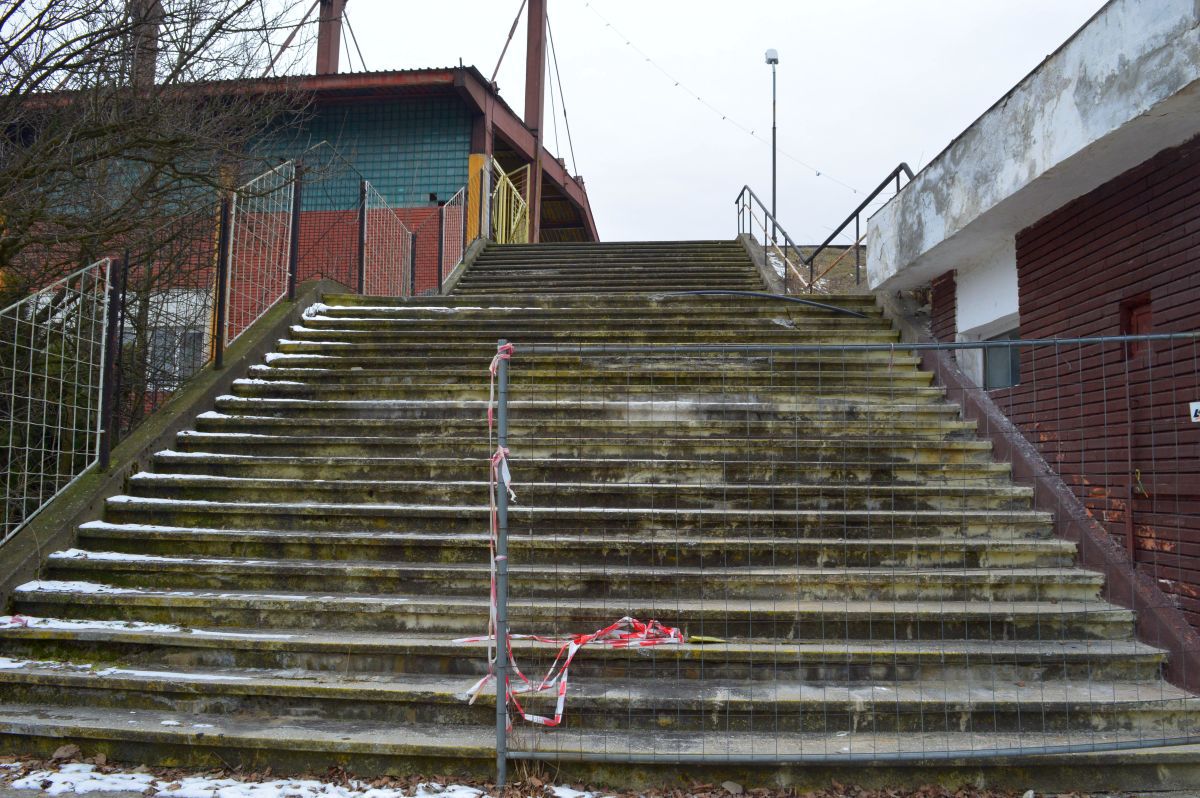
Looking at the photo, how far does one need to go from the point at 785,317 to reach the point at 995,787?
221 inches

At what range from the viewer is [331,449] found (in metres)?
6.46

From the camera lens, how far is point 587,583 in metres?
4.89

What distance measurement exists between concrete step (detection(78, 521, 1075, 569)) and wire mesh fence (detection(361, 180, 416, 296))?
6.22 metres

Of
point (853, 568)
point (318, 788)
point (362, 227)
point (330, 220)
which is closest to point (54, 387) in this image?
point (318, 788)

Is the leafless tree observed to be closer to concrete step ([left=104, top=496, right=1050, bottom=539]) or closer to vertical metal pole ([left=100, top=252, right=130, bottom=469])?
vertical metal pole ([left=100, top=252, right=130, bottom=469])

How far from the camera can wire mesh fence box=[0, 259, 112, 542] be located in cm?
567

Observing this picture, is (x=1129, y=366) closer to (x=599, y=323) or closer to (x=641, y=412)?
(x=641, y=412)

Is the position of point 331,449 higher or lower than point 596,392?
lower

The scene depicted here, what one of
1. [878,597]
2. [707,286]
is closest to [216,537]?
[878,597]

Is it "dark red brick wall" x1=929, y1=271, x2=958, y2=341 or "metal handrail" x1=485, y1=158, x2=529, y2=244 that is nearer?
"dark red brick wall" x1=929, y1=271, x2=958, y2=341

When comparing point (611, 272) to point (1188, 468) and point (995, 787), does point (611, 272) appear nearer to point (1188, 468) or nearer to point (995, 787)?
→ point (1188, 468)

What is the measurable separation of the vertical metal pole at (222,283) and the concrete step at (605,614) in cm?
290

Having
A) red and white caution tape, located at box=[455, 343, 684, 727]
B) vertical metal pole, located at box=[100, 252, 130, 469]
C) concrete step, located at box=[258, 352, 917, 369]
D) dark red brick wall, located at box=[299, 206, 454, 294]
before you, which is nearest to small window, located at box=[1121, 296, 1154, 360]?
concrete step, located at box=[258, 352, 917, 369]

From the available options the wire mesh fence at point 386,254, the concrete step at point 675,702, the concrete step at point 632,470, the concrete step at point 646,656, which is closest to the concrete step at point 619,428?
the concrete step at point 632,470
